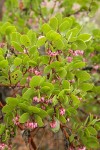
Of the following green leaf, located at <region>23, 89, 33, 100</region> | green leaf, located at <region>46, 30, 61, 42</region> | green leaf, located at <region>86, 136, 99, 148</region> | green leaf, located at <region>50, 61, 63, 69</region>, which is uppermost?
green leaf, located at <region>46, 30, 61, 42</region>

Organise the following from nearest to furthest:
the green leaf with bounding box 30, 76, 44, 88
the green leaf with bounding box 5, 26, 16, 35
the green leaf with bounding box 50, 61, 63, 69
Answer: the green leaf with bounding box 30, 76, 44, 88
the green leaf with bounding box 50, 61, 63, 69
the green leaf with bounding box 5, 26, 16, 35

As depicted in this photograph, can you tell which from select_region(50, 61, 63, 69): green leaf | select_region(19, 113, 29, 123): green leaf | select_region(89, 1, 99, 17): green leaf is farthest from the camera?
select_region(89, 1, 99, 17): green leaf

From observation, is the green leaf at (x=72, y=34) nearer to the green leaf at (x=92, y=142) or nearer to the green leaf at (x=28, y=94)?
the green leaf at (x=28, y=94)

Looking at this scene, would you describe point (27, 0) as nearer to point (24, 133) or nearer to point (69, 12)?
point (69, 12)

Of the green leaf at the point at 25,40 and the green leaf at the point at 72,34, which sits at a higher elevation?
the green leaf at the point at 72,34

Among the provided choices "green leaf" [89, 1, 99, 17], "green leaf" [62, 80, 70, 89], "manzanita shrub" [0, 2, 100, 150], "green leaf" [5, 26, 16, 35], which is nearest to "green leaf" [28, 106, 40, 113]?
"manzanita shrub" [0, 2, 100, 150]

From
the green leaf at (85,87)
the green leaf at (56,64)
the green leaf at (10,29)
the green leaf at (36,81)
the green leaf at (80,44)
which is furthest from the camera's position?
the green leaf at (10,29)

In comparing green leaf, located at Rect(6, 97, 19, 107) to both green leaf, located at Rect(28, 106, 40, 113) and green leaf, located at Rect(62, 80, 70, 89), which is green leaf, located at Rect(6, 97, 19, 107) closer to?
green leaf, located at Rect(28, 106, 40, 113)

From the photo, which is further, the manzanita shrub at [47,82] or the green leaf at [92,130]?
the green leaf at [92,130]

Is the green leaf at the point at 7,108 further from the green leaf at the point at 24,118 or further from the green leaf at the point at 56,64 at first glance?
the green leaf at the point at 56,64

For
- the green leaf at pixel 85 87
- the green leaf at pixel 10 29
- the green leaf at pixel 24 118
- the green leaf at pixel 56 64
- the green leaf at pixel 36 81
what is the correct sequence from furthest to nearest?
the green leaf at pixel 10 29
the green leaf at pixel 85 87
the green leaf at pixel 56 64
the green leaf at pixel 24 118
the green leaf at pixel 36 81

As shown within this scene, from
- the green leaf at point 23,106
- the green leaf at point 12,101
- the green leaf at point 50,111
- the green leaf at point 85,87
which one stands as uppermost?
the green leaf at point 85,87

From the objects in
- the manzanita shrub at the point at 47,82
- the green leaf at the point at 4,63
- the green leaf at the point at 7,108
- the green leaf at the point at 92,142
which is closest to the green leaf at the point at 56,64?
the manzanita shrub at the point at 47,82
